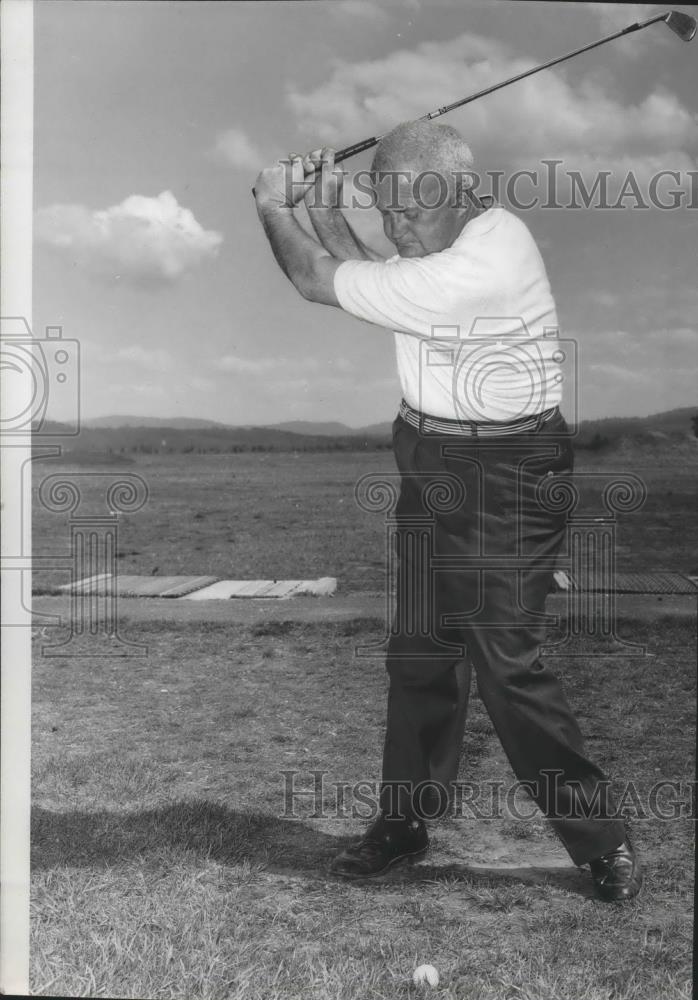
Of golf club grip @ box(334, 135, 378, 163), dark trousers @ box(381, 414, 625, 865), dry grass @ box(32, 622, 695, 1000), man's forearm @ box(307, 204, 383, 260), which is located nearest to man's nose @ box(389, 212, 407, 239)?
man's forearm @ box(307, 204, 383, 260)

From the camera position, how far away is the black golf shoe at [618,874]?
2580mm

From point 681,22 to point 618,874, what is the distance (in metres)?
2.32

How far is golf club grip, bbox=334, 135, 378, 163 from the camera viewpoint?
2686 mm

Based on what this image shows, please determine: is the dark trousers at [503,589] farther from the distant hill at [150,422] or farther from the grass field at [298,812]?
the distant hill at [150,422]

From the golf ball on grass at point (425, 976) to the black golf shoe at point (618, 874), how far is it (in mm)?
494

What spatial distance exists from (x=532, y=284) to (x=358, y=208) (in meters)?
0.52

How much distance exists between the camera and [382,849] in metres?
2.73

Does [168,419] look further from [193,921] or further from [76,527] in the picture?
[193,921]

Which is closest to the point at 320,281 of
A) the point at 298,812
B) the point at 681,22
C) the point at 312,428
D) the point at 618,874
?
the point at 312,428

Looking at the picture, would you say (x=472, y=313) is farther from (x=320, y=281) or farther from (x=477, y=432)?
(x=320, y=281)

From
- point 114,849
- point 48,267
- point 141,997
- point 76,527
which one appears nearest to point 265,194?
point 48,267

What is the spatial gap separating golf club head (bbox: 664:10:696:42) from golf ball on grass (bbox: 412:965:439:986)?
8.45ft

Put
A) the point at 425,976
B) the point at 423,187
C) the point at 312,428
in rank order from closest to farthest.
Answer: the point at 425,976
the point at 423,187
the point at 312,428

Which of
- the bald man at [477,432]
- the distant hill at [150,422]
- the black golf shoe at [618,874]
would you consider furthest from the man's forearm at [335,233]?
the black golf shoe at [618,874]
